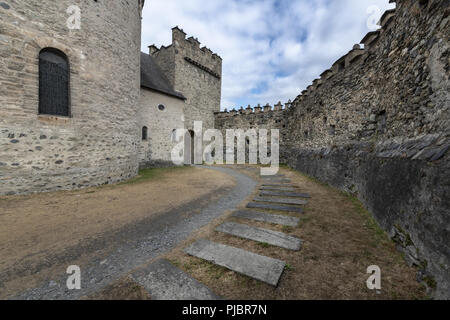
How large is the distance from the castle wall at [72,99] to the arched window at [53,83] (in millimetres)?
267

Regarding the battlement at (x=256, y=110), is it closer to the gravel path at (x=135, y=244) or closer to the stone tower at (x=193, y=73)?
the stone tower at (x=193, y=73)

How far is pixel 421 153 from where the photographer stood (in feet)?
8.36

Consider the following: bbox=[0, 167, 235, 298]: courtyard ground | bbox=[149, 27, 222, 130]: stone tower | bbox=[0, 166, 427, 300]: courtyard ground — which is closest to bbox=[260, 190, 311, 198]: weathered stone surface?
bbox=[0, 166, 427, 300]: courtyard ground

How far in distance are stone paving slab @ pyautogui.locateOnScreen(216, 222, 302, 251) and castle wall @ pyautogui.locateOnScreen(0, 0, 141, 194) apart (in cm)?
677

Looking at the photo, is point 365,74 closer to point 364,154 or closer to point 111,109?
point 364,154

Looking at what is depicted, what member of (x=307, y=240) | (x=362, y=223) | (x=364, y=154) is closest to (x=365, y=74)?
(x=364, y=154)

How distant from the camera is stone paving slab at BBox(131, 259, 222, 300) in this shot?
1.91 meters

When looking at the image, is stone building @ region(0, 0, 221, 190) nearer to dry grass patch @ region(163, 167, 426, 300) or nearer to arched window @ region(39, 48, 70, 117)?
arched window @ region(39, 48, 70, 117)

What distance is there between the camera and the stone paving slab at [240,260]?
219 centimetres

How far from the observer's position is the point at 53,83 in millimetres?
6496

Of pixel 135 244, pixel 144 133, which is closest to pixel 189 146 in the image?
pixel 144 133

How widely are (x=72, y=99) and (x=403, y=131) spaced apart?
10.2m
